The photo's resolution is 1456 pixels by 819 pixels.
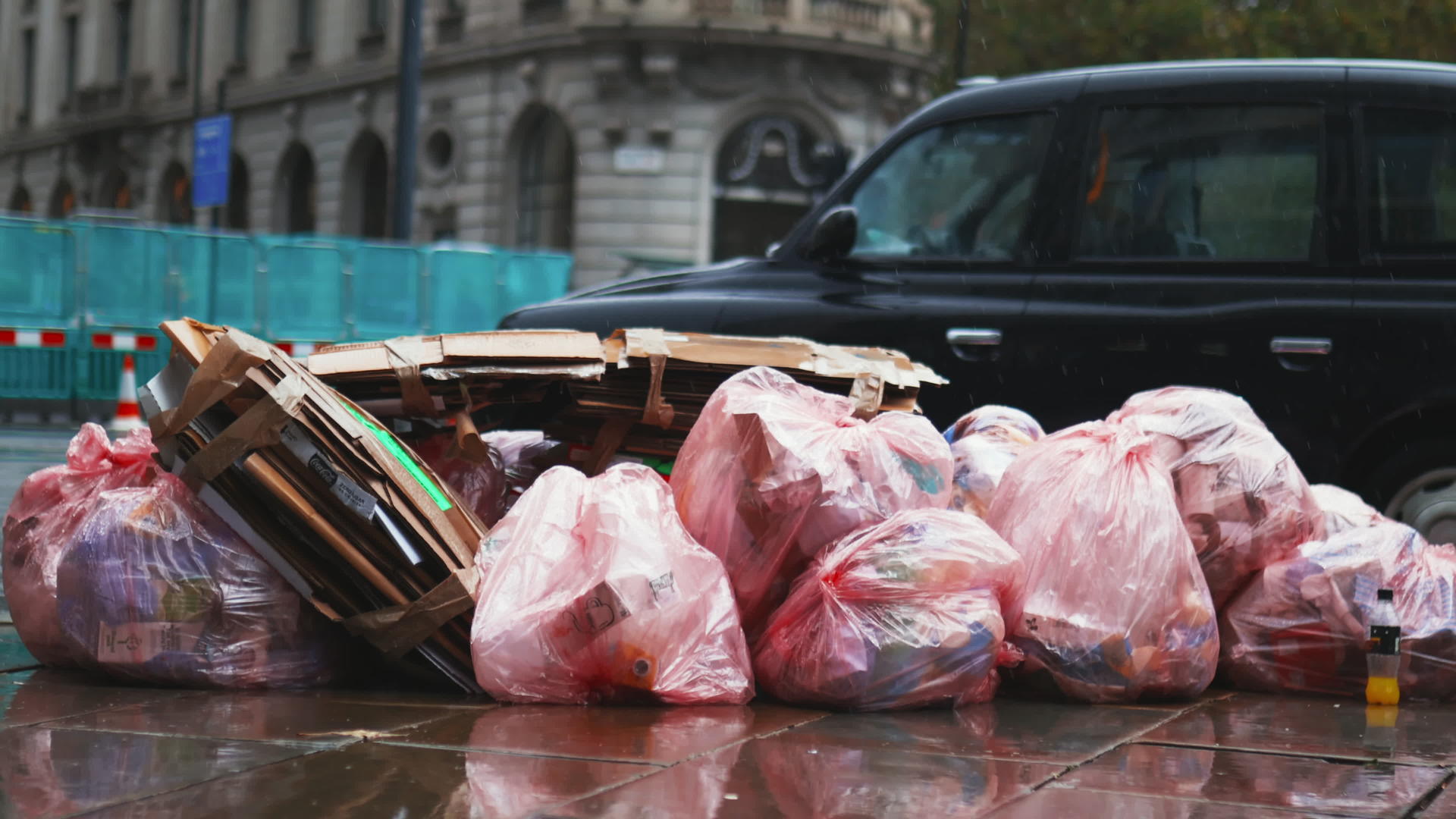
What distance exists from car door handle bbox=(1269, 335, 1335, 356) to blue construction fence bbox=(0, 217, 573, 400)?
9.82m

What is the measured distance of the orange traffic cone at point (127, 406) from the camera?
43.4ft

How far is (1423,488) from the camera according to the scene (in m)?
5.28

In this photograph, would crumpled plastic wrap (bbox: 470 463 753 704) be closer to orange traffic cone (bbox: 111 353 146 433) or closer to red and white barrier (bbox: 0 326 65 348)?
orange traffic cone (bbox: 111 353 146 433)

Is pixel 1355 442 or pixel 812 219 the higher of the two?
pixel 812 219

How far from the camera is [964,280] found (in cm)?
584

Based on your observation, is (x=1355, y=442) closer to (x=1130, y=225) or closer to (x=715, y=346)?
(x=1130, y=225)

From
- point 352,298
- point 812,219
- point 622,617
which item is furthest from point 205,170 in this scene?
point 622,617

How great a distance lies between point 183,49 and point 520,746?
36.6 m

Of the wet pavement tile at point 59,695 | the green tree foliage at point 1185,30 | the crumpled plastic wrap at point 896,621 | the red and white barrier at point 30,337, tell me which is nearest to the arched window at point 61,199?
the green tree foliage at point 1185,30

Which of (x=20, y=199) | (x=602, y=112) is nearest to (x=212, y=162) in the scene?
(x=602, y=112)

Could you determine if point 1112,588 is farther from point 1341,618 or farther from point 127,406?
point 127,406

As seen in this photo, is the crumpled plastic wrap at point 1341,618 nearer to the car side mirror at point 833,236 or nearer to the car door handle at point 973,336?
the car door handle at point 973,336

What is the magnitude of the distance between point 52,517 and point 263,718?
3.96ft

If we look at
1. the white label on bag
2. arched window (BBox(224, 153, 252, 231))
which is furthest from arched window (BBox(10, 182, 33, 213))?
the white label on bag
